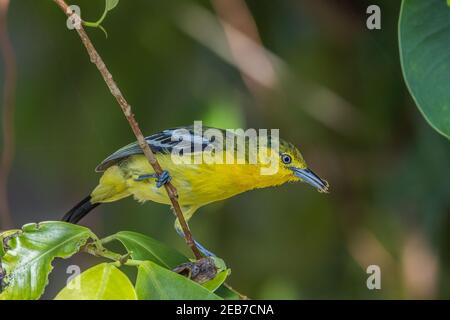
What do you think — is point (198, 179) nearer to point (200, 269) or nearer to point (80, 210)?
point (80, 210)

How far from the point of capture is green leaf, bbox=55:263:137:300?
157 cm

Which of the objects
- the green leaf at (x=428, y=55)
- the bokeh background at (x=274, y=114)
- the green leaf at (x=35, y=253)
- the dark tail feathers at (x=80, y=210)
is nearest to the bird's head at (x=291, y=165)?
the dark tail feathers at (x=80, y=210)

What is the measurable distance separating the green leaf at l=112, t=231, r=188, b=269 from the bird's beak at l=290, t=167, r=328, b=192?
825 mm

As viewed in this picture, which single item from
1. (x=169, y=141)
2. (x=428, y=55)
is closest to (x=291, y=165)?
(x=169, y=141)

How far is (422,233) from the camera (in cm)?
391

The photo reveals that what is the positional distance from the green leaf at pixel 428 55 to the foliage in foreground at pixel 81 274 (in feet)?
2.06

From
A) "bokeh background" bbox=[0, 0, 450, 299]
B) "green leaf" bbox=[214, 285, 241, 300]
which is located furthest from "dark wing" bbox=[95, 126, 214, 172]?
"bokeh background" bbox=[0, 0, 450, 299]

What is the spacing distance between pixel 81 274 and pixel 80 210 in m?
1.14

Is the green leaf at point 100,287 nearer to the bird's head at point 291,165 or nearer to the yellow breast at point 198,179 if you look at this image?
the yellow breast at point 198,179

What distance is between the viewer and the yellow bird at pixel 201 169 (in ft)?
8.48

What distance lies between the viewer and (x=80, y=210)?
271 cm

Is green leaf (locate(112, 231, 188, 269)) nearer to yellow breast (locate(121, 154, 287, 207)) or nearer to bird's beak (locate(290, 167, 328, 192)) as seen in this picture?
yellow breast (locate(121, 154, 287, 207))
